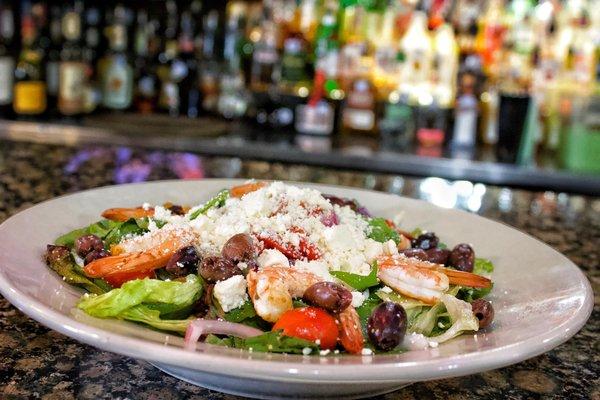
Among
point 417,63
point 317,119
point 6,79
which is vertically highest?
point 417,63

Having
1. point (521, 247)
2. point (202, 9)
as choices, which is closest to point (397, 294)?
point (521, 247)

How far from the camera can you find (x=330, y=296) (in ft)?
2.18

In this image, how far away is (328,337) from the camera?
66cm

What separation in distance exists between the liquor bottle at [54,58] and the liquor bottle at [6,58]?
0.14 meters

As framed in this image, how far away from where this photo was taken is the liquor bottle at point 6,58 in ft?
9.46

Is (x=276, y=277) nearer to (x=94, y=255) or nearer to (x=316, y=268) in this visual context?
(x=316, y=268)

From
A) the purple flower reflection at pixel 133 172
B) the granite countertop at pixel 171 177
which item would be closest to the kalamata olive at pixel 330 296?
the granite countertop at pixel 171 177

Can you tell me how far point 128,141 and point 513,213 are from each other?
62.6 inches

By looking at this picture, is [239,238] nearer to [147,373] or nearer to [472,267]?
[147,373]

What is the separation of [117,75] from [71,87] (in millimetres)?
236

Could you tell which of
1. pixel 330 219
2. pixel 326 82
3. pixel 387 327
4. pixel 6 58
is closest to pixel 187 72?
pixel 326 82

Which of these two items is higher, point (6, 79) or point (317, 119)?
point (6, 79)

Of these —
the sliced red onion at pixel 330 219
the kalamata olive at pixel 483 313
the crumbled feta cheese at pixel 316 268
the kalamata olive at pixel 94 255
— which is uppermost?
the sliced red onion at pixel 330 219

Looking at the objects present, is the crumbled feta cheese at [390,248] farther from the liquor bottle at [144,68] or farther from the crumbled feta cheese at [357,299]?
the liquor bottle at [144,68]
